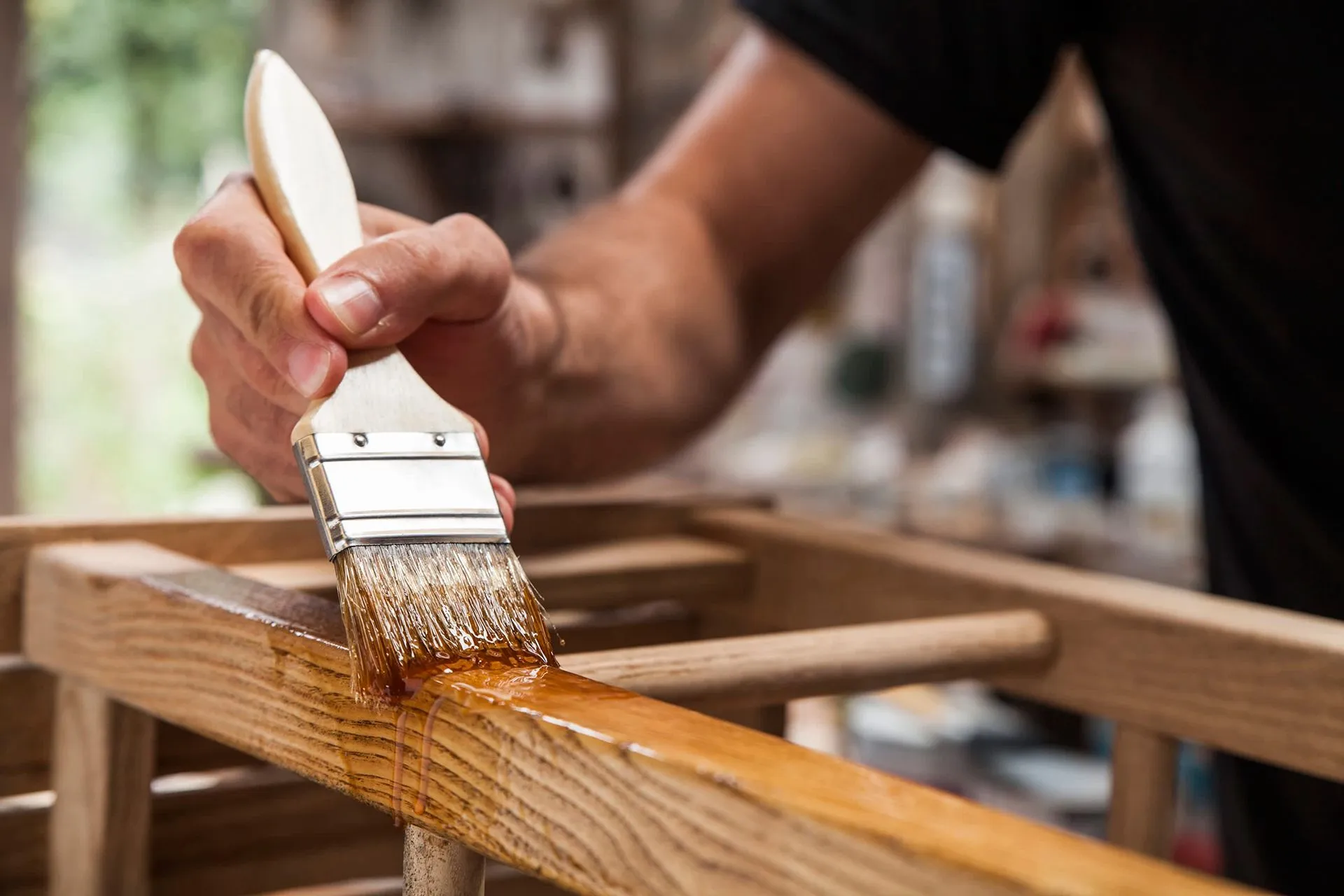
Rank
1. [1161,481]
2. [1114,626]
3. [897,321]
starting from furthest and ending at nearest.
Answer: [897,321], [1161,481], [1114,626]

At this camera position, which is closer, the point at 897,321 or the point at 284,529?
the point at 284,529

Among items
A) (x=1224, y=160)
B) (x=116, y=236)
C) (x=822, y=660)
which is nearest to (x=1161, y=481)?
(x=1224, y=160)

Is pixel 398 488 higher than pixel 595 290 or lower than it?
lower

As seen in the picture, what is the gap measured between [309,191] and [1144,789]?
524 millimetres

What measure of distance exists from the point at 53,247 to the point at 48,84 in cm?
85

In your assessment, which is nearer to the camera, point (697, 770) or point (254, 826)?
point (697, 770)

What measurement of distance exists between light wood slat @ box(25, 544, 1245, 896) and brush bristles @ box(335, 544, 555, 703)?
2 centimetres

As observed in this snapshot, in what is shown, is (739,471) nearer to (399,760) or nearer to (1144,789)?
(1144,789)

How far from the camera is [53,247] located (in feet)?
23.5

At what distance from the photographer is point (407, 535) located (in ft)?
1.63

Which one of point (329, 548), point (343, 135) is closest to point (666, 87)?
point (343, 135)

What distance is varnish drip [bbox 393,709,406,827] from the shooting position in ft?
1.46

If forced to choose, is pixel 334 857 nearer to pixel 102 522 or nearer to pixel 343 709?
pixel 102 522

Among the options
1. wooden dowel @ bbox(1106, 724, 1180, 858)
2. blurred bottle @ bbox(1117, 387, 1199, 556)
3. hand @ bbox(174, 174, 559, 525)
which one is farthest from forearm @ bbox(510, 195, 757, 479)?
blurred bottle @ bbox(1117, 387, 1199, 556)
